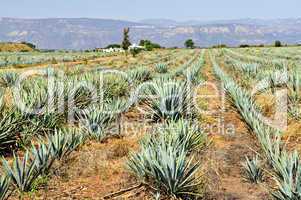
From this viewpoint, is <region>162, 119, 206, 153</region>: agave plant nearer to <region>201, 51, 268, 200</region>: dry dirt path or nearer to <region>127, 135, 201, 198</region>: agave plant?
<region>201, 51, 268, 200</region>: dry dirt path

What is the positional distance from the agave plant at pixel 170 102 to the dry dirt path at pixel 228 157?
1.39 feet

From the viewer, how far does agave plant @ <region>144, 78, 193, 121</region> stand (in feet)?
25.0

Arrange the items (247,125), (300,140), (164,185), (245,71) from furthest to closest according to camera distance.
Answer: (245,71) → (247,125) → (300,140) → (164,185)

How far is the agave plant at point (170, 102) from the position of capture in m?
7.61

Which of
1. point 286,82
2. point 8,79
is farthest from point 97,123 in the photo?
point 8,79

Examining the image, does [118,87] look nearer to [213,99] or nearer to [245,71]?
[213,99]

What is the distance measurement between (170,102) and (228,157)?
213cm

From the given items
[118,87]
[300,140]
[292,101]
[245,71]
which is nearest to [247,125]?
[300,140]

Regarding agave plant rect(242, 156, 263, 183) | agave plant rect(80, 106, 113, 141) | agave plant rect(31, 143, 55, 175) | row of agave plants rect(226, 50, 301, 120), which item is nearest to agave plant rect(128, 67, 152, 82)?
row of agave plants rect(226, 50, 301, 120)

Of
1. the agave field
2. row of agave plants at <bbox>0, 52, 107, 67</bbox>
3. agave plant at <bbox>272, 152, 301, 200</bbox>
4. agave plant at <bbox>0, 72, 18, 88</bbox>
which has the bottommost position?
row of agave plants at <bbox>0, 52, 107, 67</bbox>

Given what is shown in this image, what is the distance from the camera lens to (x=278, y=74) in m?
11.7

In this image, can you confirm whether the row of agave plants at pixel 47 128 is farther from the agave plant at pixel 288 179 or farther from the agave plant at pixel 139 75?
the agave plant at pixel 139 75

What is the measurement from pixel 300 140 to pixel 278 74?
552 centimetres

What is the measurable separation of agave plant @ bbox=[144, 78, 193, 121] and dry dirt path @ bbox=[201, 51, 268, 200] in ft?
1.39
